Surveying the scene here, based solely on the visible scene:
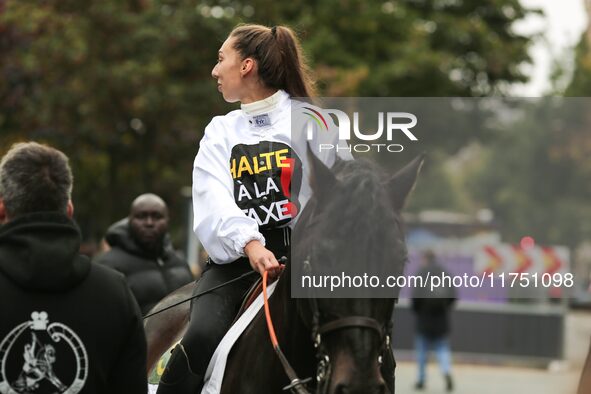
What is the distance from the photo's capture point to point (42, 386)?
4.53 m

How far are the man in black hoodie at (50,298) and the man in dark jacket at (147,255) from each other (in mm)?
6423

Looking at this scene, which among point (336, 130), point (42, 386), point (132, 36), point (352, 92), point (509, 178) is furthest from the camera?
point (352, 92)

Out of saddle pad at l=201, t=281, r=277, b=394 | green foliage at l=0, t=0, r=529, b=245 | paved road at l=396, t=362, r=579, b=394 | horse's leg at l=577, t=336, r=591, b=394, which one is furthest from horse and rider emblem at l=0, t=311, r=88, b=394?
green foliage at l=0, t=0, r=529, b=245

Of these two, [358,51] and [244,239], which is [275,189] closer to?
[244,239]

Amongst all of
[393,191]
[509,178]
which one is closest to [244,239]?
[393,191]

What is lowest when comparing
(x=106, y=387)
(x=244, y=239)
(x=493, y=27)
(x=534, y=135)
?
(x=106, y=387)

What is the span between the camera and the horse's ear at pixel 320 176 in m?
5.00

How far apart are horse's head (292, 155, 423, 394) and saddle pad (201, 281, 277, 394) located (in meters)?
0.77

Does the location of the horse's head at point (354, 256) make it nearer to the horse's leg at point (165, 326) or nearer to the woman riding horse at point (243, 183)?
the woman riding horse at point (243, 183)

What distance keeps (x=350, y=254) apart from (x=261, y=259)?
788 millimetres

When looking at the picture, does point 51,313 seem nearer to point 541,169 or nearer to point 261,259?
point 261,259

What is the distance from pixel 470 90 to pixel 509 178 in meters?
30.1

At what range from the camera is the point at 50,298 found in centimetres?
457

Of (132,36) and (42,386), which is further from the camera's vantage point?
(132,36)
